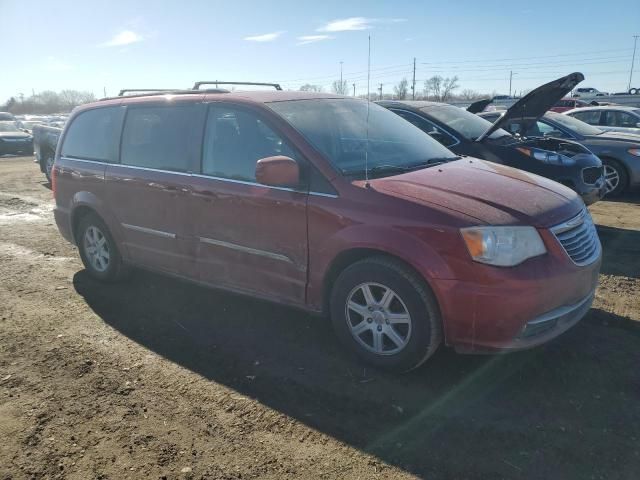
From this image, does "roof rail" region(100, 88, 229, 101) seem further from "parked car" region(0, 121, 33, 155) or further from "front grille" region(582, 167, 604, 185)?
"parked car" region(0, 121, 33, 155)

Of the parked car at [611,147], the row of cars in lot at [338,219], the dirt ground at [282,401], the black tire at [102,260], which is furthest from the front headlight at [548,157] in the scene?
the black tire at [102,260]

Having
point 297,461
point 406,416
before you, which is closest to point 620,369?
point 406,416

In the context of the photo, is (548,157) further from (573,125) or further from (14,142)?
(14,142)

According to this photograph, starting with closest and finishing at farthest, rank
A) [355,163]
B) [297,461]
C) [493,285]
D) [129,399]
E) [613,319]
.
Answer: [297,461] → [493,285] → [129,399] → [355,163] → [613,319]

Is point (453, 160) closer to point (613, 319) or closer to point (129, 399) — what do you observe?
point (613, 319)

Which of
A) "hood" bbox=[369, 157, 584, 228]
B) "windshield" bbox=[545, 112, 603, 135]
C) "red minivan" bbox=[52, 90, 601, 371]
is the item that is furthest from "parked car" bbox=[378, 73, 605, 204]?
"hood" bbox=[369, 157, 584, 228]

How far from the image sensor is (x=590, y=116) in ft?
41.5

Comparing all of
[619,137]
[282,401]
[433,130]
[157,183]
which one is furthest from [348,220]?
[619,137]

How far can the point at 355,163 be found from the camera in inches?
150

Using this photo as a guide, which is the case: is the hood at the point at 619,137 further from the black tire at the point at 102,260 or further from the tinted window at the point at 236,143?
the black tire at the point at 102,260

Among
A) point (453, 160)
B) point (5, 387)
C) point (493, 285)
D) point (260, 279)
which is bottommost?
point (5, 387)

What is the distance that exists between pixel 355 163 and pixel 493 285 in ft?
4.48

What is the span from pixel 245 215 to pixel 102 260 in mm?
2269

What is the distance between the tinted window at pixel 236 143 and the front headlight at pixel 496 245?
1487 millimetres
